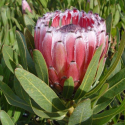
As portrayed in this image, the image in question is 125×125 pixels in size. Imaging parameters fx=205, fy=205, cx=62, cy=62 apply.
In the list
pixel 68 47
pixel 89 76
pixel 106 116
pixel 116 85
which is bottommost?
pixel 106 116

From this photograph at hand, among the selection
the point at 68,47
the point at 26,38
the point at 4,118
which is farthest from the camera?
the point at 26,38

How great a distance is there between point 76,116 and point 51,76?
180 mm

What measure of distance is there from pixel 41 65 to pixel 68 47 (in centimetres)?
12

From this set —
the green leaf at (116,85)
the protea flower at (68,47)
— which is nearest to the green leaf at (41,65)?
the protea flower at (68,47)

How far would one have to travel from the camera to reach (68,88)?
802mm

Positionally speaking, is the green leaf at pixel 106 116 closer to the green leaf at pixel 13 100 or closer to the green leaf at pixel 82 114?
the green leaf at pixel 82 114

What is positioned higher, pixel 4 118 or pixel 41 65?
pixel 41 65

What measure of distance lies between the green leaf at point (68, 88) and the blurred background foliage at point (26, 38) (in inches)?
7.1

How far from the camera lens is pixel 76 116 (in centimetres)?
78

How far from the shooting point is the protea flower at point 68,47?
73 centimetres

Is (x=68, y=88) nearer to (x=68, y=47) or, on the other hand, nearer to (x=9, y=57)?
(x=68, y=47)

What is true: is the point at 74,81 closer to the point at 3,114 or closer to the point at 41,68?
the point at 41,68

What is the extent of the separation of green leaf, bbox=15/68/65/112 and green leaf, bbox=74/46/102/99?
101 mm

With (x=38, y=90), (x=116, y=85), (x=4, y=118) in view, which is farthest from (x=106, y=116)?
(x=4, y=118)
